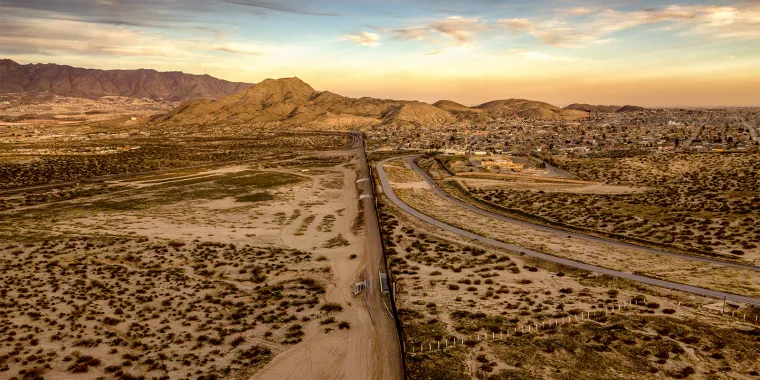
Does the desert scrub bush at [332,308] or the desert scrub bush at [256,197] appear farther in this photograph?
the desert scrub bush at [256,197]

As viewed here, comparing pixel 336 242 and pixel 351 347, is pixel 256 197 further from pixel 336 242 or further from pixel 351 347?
pixel 351 347

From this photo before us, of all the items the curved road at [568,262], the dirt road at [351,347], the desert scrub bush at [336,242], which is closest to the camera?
the dirt road at [351,347]

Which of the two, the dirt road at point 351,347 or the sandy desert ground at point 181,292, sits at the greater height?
the sandy desert ground at point 181,292

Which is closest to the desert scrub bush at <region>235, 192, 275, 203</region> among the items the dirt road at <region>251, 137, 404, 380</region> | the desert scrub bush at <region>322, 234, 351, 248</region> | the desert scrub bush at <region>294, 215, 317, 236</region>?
the desert scrub bush at <region>294, 215, 317, 236</region>

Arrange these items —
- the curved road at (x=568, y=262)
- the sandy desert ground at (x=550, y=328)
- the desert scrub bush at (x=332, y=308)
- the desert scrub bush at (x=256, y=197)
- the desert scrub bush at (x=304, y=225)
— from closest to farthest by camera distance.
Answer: the sandy desert ground at (x=550, y=328)
the curved road at (x=568, y=262)
the desert scrub bush at (x=332, y=308)
the desert scrub bush at (x=304, y=225)
the desert scrub bush at (x=256, y=197)

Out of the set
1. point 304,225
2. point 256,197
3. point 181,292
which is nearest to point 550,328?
point 181,292

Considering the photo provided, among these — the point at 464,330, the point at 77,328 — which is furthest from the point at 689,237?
the point at 77,328

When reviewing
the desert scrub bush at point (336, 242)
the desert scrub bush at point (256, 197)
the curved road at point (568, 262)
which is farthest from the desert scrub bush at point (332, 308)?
the desert scrub bush at point (256, 197)

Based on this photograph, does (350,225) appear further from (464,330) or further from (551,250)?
(464,330)

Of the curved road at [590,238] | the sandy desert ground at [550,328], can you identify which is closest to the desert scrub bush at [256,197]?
the curved road at [590,238]

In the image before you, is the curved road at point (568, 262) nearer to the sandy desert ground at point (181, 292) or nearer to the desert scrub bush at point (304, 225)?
the sandy desert ground at point (181, 292)

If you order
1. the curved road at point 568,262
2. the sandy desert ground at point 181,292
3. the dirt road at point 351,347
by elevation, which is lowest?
the dirt road at point 351,347

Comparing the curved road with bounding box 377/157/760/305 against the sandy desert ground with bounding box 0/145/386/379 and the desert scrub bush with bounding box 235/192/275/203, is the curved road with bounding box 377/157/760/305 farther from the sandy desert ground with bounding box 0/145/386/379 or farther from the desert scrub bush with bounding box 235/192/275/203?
the desert scrub bush with bounding box 235/192/275/203
